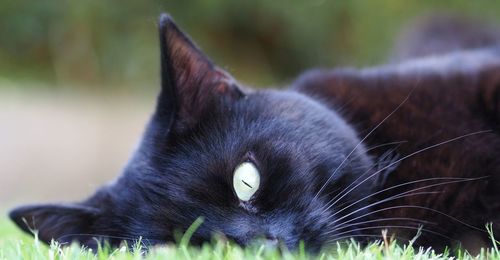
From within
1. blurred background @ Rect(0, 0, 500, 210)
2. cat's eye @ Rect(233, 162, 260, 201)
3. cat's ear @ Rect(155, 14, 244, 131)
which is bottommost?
cat's eye @ Rect(233, 162, 260, 201)

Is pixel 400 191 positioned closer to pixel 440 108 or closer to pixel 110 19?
pixel 440 108

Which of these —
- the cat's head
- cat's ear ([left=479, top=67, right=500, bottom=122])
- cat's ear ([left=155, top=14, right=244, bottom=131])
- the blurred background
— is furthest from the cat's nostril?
the blurred background

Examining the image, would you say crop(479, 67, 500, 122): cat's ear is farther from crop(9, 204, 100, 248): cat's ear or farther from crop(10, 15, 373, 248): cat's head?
crop(9, 204, 100, 248): cat's ear

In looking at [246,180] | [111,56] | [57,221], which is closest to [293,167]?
[246,180]

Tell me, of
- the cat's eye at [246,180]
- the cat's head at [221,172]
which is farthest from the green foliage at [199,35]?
the cat's eye at [246,180]

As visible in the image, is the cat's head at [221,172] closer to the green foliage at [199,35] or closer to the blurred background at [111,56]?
the blurred background at [111,56]

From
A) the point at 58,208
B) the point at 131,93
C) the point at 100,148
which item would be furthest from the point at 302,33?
the point at 58,208
